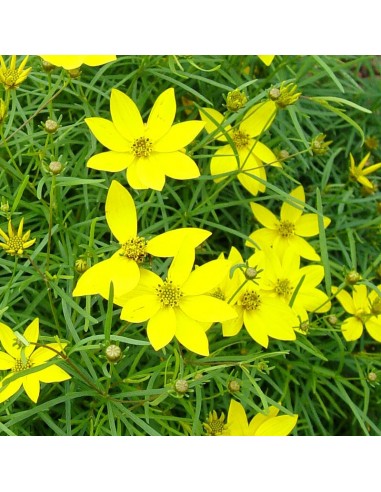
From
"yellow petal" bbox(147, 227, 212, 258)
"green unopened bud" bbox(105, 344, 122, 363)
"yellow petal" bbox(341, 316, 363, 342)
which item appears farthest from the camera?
"yellow petal" bbox(341, 316, 363, 342)

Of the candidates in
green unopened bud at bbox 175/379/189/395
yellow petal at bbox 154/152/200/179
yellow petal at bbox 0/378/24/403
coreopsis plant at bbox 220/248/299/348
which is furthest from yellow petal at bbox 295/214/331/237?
yellow petal at bbox 0/378/24/403

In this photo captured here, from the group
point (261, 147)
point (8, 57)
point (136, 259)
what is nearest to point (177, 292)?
point (136, 259)

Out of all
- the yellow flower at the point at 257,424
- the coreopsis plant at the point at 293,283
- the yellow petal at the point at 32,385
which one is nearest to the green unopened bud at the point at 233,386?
the yellow flower at the point at 257,424

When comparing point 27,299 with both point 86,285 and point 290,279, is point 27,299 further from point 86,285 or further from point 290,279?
point 290,279

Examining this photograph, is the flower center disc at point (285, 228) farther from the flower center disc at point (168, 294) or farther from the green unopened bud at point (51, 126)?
the green unopened bud at point (51, 126)

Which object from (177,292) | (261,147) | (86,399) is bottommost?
(86,399)

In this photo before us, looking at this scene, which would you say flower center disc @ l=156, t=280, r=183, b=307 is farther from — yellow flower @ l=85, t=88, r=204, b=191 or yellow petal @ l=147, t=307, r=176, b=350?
yellow flower @ l=85, t=88, r=204, b=191
